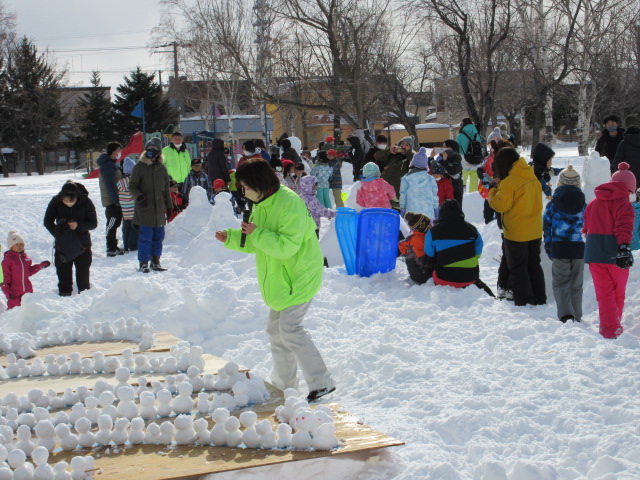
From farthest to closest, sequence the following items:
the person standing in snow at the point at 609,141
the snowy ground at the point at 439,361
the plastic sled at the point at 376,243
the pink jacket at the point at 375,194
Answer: the person standing in snow at the point at 609,141
the pink jacket at the point at 375,194
the plastic sled at the point at 376,243
the snowy ground at the point at 439,361

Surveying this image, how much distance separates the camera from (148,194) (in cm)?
1042

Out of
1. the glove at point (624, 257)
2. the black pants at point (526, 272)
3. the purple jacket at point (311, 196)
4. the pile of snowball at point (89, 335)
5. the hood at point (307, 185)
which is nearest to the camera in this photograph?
the pile of snowball at point (89, 335)

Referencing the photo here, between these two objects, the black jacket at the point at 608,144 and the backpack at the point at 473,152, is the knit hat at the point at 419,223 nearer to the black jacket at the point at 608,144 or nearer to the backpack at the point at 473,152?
the black jacket at the point at 608,144

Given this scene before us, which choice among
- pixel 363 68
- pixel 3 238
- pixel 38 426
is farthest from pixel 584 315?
pixel 363 68

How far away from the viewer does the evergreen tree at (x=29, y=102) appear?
4853 centimetres

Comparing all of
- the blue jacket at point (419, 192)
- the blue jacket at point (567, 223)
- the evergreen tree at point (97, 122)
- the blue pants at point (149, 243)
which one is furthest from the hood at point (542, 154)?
the evergreen tree at point (97, 122)

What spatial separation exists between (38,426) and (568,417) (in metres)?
2.94

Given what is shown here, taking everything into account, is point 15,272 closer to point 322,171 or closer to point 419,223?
point 419,223

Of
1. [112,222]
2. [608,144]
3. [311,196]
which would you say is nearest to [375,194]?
[311,196]

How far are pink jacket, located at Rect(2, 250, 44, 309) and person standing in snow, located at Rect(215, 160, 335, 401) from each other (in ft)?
14.2

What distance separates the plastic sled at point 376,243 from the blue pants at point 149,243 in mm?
3224

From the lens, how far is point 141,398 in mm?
4203

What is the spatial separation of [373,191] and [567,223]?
13.8 ft

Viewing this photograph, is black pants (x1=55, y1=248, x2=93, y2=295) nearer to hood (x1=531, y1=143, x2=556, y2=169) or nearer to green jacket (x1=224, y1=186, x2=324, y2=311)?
green jacket (x1=224, y1=186, x2=324, y2=311)
